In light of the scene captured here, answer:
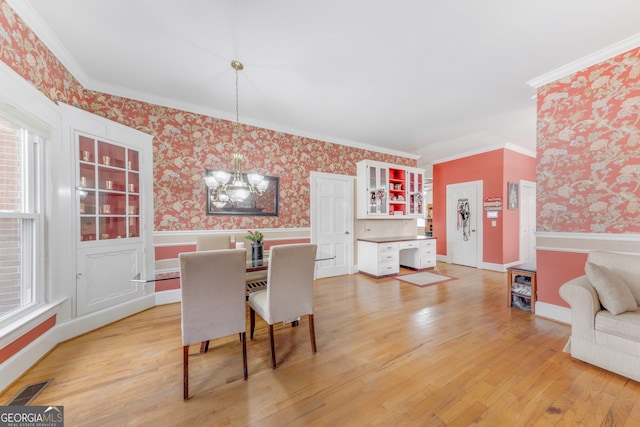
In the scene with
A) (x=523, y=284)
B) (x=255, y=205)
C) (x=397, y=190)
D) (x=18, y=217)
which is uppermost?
(x=397, y=190)

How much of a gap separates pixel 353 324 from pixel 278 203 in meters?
2.31

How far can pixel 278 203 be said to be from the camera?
4.05 metres

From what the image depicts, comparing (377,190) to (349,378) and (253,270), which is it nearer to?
(253,270)

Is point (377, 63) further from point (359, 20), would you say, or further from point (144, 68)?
point (144, 68)

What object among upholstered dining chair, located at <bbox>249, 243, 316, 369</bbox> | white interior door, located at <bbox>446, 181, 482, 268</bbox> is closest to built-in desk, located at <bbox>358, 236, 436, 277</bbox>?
white interior door, located at <bbox>446, 181, 482, 268</bbox>

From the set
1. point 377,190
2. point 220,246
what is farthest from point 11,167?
point 377,190

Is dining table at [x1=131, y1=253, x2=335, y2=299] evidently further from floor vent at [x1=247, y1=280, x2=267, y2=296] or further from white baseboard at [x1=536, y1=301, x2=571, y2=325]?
white baseboard at [x1=536, y1=301, x2=571, y2=325]

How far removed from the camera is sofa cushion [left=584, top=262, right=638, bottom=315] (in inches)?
70.1

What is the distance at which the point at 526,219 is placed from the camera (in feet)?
17.8

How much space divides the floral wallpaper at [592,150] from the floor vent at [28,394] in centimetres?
477

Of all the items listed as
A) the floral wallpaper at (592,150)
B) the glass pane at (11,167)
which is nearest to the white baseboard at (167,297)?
the glass pane at (11,167)

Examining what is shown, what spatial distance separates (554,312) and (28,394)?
4.72 meters

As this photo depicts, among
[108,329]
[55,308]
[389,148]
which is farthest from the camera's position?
[389,148]

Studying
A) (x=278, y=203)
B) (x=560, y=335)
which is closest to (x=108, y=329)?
(x=278, y=203)
